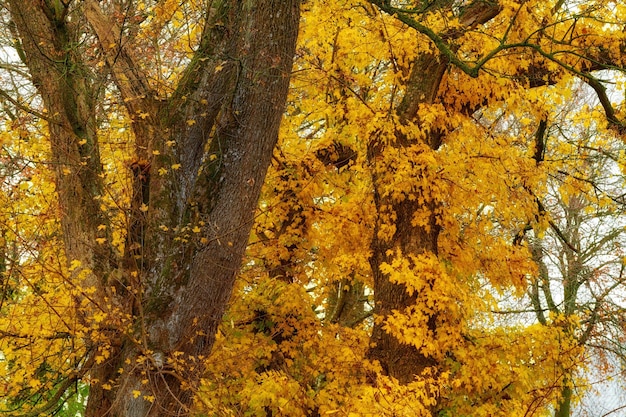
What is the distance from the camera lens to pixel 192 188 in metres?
4.89

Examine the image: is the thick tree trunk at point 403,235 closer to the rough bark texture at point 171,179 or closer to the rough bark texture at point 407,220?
the rough bark texture at point 407,220

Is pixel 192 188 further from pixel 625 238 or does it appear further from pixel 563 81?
pixel 625 238

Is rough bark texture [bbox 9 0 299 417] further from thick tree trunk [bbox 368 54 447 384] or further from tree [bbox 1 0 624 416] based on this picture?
thick tree trunk [bbox 368 54 447 384]

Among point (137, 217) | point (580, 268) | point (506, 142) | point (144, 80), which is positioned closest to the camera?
point (137, 217)

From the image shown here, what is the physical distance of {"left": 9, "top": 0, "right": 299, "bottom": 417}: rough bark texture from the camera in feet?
15.5

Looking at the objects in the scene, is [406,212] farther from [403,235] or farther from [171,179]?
[171,179]

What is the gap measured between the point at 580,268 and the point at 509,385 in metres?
5.72

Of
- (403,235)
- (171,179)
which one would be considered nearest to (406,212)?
(403,235)

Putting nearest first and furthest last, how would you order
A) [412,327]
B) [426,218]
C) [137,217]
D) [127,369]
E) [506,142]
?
[127,369]
[137,217]
[412,327]
[426,218]
[506,142]

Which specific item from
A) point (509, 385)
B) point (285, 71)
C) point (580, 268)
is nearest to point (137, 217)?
point (285, 71)

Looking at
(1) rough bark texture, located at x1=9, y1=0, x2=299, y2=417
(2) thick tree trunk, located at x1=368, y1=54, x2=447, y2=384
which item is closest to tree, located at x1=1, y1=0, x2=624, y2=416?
(2) thick tree trunk, located at x1=368, y1=54, x2=447, y2=384

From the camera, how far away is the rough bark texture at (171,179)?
471cm

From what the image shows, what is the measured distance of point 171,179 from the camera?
4.88 metres

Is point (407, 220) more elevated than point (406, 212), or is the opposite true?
point (406, 212)
